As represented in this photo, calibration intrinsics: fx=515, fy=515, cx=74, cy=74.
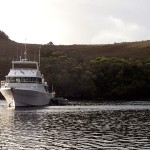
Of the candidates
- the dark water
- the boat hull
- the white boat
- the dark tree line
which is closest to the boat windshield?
the white boat

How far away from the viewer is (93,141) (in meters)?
45.4

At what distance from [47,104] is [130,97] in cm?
4659

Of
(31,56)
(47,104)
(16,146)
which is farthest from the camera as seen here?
(31,56)

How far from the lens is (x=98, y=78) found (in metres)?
161

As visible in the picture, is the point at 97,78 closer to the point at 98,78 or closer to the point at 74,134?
the point at 98,78

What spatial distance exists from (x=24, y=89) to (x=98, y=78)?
198 ft

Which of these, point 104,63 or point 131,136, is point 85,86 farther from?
point 131,136

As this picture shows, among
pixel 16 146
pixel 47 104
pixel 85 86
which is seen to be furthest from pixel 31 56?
pixel 16 146

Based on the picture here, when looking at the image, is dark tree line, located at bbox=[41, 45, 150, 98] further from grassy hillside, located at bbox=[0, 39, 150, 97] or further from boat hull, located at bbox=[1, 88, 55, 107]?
boat hull, located at bbox=[1, 88, 55, 107]

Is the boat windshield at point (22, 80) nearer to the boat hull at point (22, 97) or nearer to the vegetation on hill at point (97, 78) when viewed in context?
the boat hull at point (22, 97)

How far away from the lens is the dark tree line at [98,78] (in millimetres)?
155750

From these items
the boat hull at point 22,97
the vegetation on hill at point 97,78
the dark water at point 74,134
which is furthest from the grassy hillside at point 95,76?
the dark water at point 74,134

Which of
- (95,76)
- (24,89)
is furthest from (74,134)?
(95,76)

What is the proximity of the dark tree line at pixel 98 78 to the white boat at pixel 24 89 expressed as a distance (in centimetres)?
4349
